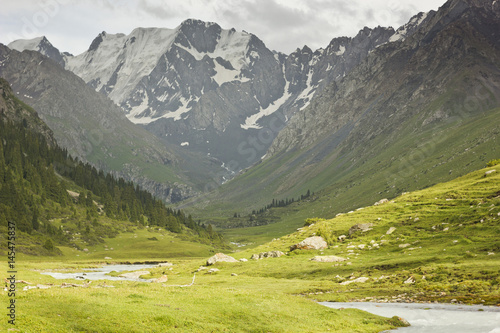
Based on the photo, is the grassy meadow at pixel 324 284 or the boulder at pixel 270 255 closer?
the grassy meadow at pixel 324 284

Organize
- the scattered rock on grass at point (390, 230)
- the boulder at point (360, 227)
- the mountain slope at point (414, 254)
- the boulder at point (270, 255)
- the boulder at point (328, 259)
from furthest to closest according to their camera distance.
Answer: the boulder at point (360, 227) < the boulder at point (270, 255) < the scattered rock on grass at point (390, 230) < the boulder at point (328, 259) < the mountain slope at point (414, 254)

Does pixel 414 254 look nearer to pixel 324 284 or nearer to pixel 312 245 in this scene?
pixel 324 284

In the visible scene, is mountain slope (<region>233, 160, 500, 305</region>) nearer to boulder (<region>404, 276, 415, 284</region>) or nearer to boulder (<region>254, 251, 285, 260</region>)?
boulder (<region>404, 276, 415, 284</region>)

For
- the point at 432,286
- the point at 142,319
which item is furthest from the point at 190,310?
the point at 432,286

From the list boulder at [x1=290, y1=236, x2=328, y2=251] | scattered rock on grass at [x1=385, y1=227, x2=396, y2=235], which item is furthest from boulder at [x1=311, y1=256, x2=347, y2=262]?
scattered rock on grass at [x1=385, y1=227, x2=396, y2=235]

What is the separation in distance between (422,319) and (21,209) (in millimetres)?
156640

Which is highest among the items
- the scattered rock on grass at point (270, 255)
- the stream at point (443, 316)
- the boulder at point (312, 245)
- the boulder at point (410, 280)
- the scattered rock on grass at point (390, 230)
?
the scattered rock on grass at point (390, 230)

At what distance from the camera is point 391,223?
9106cm

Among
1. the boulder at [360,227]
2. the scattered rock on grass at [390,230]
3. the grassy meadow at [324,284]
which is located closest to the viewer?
the grassy meadow at [324,284]

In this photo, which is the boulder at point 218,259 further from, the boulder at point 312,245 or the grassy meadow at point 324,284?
the boulder at point 312,245

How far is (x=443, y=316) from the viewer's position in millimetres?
39000

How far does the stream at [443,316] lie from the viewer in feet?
115

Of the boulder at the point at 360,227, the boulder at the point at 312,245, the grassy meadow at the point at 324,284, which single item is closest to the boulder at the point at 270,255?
the grassy meadow at the point at 324,284

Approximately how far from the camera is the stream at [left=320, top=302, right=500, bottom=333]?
115 ft
